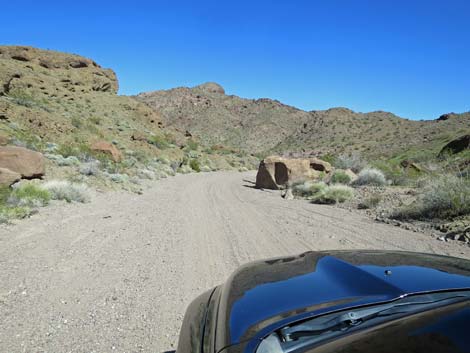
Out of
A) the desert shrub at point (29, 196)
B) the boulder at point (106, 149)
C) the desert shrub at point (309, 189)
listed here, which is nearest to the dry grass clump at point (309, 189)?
the desert shrub at point (309, 189)

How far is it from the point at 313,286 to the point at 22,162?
1267 centimetres

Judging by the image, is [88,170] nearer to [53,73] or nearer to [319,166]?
[319,166]

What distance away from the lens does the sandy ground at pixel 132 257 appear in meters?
3.73

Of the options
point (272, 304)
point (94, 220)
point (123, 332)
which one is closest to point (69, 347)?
point (123, 332)

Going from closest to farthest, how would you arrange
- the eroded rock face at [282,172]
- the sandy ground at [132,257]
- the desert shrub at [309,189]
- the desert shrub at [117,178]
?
the sandy ground at [132,257] < the desert shrub at [309,189] < the desert shrub at [117,178] < the eroded rock face at [282,172]

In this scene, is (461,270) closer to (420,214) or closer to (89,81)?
(420,214)

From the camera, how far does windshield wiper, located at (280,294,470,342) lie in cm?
159

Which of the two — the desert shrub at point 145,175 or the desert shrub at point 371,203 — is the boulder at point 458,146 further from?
the desert shrub at point 145,175

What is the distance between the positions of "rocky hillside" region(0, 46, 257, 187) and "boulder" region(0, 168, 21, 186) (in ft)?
9.68

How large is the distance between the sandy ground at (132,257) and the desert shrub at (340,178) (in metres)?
5.45

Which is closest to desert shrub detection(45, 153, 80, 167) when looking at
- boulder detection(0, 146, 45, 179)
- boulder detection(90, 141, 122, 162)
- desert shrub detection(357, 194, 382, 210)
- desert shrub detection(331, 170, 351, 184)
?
boulder detection(0, 146, 45, 179)

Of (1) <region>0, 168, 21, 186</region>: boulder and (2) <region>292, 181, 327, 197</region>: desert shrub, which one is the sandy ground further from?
(2) <region>292, 181, 327, 197</region>: desert shrub

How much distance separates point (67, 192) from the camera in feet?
35.1

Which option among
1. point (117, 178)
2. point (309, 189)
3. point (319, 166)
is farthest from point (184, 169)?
point (309, 189)
